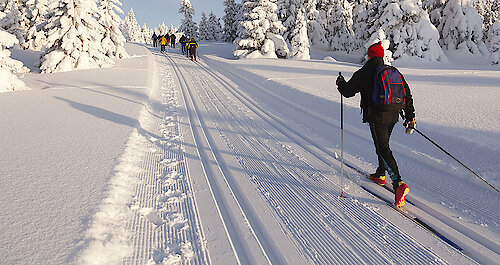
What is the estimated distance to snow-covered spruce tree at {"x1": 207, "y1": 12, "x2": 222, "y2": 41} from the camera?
57.3m

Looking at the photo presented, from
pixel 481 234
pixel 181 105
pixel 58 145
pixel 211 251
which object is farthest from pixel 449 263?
pixel 181 105

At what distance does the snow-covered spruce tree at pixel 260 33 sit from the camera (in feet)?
73.6

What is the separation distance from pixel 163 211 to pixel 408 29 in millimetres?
26954

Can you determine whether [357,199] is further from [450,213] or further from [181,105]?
[181,105]

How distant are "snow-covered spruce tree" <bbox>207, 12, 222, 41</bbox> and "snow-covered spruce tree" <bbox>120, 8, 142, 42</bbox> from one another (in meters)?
50.3

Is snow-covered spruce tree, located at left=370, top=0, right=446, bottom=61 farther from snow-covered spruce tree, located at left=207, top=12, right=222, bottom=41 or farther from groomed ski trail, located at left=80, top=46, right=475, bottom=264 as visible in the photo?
snow-covered spruce tree, located at left=207, top=12, right=222, bottom=41

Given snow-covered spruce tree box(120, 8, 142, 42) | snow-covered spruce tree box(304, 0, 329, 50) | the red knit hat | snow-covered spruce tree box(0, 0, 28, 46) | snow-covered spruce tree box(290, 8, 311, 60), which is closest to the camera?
the red knit hat

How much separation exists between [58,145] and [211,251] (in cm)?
399

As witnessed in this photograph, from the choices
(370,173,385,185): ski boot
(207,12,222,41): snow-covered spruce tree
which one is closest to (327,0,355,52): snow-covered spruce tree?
(207,12,222,41): snow-covered spruce tree

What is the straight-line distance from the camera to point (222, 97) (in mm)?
9438

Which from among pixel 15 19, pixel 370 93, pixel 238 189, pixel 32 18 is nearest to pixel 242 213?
pixel 238 189

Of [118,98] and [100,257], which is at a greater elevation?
[118,98]

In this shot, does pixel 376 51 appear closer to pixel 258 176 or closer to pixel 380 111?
pixel 380 111

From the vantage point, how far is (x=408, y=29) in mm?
22562
